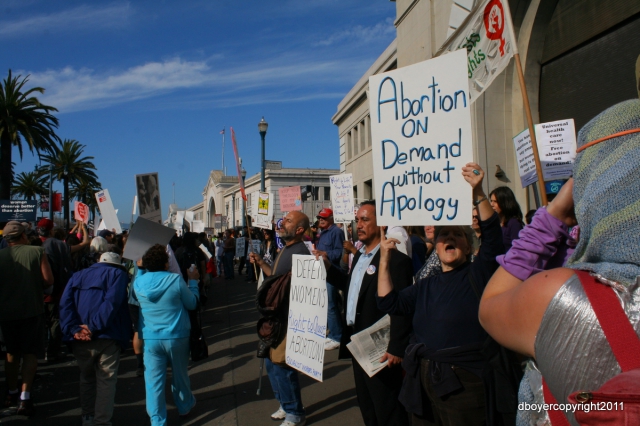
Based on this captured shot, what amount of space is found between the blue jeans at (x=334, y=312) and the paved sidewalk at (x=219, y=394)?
1.12 ft

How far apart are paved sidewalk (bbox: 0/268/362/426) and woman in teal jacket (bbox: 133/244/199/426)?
0.76 metres

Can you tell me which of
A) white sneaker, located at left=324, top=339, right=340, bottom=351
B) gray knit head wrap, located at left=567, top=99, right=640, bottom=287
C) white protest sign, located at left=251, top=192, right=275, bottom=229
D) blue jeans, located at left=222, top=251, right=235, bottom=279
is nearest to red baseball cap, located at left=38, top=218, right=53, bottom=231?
white protest sign, located at left=251, top=192, right=275, bottom=229

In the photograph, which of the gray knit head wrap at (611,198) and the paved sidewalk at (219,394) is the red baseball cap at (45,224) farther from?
the gray knit head wrap at (611,198)

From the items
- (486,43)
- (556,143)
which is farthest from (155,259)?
(556,143)

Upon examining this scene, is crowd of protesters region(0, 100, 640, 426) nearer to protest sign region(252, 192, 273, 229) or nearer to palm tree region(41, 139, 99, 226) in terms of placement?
protest sign region(252, 192, 273, 229)

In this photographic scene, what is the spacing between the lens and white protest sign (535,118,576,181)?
19.1 feet

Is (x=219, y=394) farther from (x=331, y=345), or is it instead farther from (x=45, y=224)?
(x=45, y=224)

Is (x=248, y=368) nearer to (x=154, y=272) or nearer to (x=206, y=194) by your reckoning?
(x=154, y=272)

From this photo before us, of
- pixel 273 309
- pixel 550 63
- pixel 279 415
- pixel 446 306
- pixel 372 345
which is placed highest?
pixel 550 63

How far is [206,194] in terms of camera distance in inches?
3917

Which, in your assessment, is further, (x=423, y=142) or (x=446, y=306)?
(x=423, y=142)

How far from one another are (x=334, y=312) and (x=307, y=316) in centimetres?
325

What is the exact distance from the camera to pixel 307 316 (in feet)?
14.3

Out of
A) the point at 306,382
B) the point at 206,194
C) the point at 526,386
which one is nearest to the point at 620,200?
the point at 526,386
